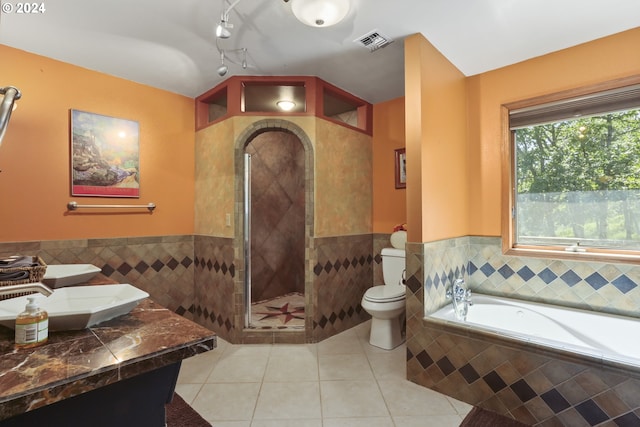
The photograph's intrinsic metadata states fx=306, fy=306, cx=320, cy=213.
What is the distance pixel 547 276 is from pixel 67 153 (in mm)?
3914

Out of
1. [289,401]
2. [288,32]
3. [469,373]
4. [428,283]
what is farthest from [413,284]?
[288,32]

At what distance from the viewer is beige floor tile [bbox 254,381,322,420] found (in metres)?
1.80

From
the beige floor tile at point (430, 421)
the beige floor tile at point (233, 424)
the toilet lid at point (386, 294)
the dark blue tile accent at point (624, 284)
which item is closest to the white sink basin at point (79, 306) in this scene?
the beige floor tile at point (233, 424)

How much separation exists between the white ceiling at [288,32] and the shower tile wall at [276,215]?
5.07 ft

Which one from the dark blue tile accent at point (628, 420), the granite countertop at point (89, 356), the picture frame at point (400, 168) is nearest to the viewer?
the granite countertop at point (89, 356)

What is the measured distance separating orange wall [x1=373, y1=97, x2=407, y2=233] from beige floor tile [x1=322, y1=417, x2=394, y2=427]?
186 centimetres

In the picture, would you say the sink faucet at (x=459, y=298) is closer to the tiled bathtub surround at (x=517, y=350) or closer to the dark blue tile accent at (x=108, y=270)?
the tiled bathtub surround at (x=517, y=350)

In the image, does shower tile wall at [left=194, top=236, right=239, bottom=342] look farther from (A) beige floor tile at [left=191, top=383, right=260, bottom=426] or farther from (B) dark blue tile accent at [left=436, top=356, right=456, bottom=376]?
(B) dark blue tile accent at [left=436, top=356, right=456, bottom=376]

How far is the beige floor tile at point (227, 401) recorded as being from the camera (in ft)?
5.89

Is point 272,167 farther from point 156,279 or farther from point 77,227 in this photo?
point 77,227

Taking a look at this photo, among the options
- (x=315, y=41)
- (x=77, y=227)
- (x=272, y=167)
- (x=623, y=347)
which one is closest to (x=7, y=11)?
(x=77, y=227)

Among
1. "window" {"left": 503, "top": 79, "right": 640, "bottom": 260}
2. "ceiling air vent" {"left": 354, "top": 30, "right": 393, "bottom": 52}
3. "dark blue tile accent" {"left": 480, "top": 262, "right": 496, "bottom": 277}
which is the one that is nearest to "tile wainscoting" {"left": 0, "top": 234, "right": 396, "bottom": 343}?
"dark blue tile accent" {"left": 480, "top": 262, "right": 496, "bottom": 277}

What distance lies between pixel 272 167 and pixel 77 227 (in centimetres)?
230

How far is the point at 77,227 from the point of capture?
99.0 inches
